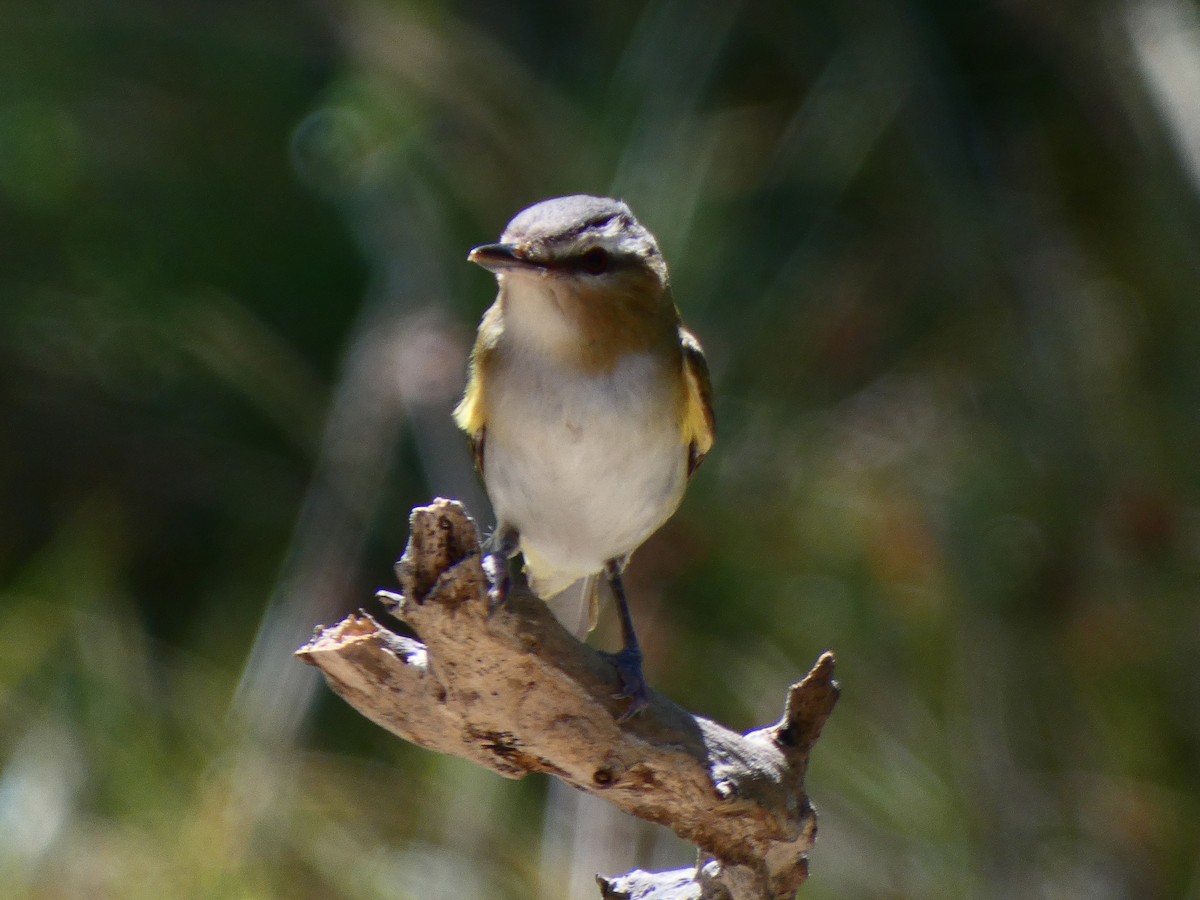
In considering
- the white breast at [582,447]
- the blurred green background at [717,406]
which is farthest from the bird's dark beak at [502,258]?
the blurred green background at [717,406]

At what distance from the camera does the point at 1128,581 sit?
300 centimetres

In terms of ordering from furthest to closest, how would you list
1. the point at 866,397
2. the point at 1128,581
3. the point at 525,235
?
the point at 866,397
the point at 1128,581
the point at 525,235

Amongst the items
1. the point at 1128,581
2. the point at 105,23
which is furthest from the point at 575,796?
the point at 105,23

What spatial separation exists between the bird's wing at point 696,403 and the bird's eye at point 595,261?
0.23 m

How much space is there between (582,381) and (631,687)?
1.48ft

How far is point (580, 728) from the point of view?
1616 mm

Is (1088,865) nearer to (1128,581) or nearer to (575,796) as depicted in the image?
(1128,581)

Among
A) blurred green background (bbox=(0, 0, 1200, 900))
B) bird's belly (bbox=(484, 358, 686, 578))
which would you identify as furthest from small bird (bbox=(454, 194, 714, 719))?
blurred green background (bbox=(0, 0, 1200, 900))

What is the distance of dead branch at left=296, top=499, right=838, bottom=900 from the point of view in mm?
1584

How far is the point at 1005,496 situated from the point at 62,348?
7.80 ft

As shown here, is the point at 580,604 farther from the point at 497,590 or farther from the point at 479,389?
the point at 497,590

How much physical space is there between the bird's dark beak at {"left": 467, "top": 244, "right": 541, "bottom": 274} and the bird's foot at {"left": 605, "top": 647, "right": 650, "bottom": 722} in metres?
0.51

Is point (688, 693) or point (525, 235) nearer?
point (525, 235)

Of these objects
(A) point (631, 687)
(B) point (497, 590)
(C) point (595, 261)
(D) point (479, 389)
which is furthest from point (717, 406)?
(B) point (497, 590)
